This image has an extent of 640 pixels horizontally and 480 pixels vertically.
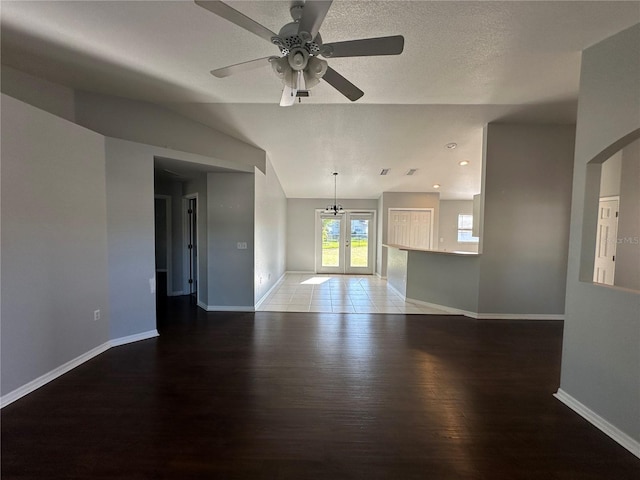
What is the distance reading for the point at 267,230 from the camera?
18.7 ft

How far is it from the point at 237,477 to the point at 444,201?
8991 millimetres

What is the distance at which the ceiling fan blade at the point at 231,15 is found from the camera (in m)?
1.40

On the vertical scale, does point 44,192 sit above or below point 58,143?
below

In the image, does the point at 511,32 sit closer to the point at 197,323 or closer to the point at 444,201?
the point at 197,323

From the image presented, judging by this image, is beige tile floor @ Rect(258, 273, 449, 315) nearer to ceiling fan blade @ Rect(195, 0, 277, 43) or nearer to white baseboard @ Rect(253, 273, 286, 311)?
white baseboard @ Rect(253, 273, 286, 311)

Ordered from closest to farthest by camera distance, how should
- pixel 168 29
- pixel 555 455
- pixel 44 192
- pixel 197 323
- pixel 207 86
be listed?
pixel 555 455
pixel 168 29
pixel 44 192
pixel 207 86
pixel 197 323

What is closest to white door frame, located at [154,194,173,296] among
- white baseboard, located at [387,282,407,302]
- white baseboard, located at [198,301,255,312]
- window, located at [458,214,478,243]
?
white baseboard, located at [198,301,255,312]

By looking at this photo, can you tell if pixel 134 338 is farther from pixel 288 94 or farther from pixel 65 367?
pixel 288 94

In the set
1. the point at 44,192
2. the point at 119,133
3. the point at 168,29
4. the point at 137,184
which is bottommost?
the point at 44,192

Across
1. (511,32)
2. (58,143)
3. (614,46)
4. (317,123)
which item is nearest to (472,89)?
(511,32)

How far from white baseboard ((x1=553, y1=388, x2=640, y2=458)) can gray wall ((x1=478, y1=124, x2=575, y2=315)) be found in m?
2.23

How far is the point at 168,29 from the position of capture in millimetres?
2135

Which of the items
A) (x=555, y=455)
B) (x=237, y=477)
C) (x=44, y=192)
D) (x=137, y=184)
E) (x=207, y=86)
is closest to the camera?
(x=237, y=477)

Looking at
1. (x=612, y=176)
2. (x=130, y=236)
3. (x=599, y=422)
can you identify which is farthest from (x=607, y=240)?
(x=130, y=236)
